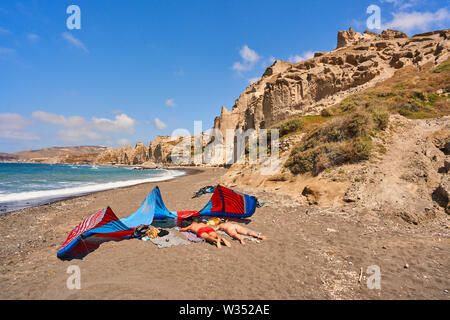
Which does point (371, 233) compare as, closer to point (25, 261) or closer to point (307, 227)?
point (307, 227)

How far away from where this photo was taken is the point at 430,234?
5551 mm

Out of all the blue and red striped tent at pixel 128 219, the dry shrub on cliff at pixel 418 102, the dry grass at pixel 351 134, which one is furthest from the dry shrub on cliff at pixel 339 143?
the blue and red striped tent at pixel 128 219

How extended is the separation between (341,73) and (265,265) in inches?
1502

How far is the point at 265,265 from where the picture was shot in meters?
4.62

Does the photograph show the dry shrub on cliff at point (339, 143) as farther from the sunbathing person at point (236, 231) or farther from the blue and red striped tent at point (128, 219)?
the sunbathing person at point (236, 231)

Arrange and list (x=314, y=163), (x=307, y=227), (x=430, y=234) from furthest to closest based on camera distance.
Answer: (x=314, y=163) < (x=307, y=227) < (x=430, y=234)

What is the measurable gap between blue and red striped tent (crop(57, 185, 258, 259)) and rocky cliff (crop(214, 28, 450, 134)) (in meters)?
23.9

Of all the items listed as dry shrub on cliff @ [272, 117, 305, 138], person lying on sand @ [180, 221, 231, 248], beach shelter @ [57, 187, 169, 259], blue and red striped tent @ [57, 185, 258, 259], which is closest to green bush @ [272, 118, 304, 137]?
dry shrub on cliff @ [272, 117, 305, 138]

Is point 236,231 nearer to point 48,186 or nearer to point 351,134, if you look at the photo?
point 351,134

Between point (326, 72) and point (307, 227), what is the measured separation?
35423mm

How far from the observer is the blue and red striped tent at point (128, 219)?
5.38m

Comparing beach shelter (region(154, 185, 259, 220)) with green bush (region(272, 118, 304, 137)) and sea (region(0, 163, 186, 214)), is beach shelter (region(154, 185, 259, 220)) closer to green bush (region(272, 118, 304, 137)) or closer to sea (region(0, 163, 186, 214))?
sea (region(0, 163, 186, 214))

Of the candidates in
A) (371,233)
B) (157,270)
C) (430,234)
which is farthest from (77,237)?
(430,234)

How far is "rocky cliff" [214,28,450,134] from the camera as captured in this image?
30.3 metres
